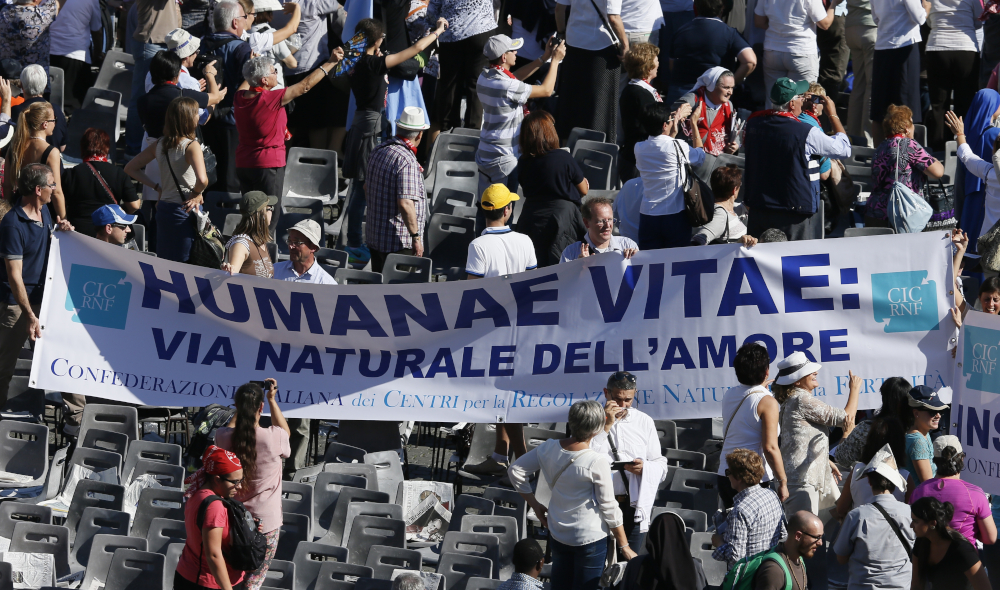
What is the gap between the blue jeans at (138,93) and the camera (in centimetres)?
1331

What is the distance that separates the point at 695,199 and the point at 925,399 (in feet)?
9.41

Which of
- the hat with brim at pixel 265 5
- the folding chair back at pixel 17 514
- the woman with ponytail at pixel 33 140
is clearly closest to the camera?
the folding chair back at pixel 17 514

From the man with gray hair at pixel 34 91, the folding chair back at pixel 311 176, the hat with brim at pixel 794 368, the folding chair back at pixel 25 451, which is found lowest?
the folding chair back at pixel 25 451

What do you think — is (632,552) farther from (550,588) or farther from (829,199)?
(829,199)

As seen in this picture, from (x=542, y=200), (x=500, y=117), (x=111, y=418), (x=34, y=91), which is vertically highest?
(x=34, y=91)

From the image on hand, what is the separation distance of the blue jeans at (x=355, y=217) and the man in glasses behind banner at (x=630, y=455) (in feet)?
17.3

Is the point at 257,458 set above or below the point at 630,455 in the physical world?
below

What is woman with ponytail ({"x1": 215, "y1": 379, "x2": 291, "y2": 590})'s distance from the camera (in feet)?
23.4

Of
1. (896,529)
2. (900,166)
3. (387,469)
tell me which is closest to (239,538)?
(387,469)

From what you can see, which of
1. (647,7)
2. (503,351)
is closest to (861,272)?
(503,351)

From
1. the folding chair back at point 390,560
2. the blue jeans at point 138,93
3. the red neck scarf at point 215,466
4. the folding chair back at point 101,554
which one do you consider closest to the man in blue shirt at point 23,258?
the folding chair back at point 101,554

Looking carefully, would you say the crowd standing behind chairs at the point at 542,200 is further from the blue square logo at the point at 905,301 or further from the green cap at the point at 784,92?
the blue square logo at the point at 905,301

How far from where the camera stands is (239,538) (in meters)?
6.67

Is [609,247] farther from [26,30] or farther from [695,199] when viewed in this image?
[26,30]
